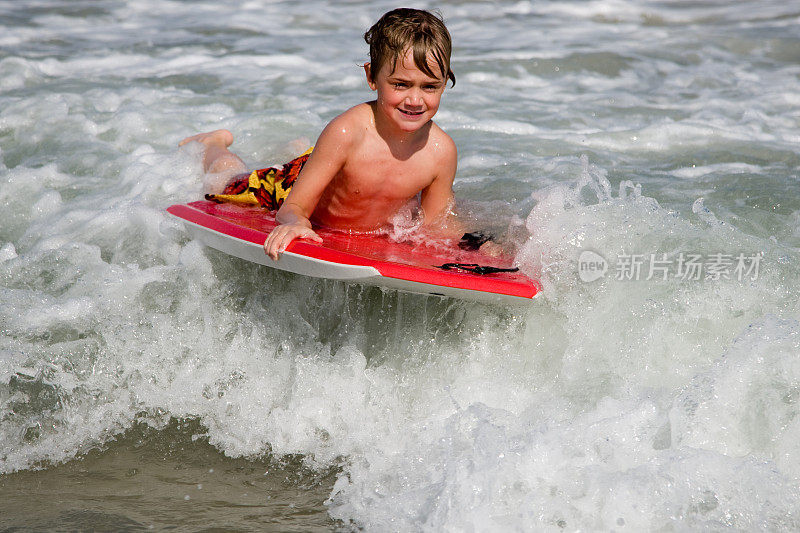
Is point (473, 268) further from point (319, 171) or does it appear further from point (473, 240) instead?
point (319, 171)

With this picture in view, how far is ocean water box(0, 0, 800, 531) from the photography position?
2500 millimetres

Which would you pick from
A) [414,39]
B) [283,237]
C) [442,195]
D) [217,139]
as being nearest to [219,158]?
[217,139]

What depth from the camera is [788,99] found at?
6.59 metres

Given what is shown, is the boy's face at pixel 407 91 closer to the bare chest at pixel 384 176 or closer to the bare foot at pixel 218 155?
the bare chest at pixel 384 176

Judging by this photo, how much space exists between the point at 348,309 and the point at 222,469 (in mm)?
942

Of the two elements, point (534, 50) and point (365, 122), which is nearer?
point (365, 122)

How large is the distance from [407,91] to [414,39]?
0.22 m

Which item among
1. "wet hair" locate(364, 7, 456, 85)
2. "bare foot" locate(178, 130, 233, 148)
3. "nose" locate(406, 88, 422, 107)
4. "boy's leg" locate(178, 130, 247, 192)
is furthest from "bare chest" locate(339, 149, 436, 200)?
"bare foot" locate(178, 130, 233, 148)

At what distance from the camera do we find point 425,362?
10.8 ft

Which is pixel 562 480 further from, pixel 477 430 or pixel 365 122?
pixel 365 122

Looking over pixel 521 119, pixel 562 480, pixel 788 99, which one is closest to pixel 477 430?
pixel 562 480

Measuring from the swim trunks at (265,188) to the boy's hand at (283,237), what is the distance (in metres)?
0.78

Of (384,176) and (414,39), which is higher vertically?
(414,39)

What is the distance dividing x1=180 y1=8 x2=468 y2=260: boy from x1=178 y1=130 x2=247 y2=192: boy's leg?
3.68 ft
